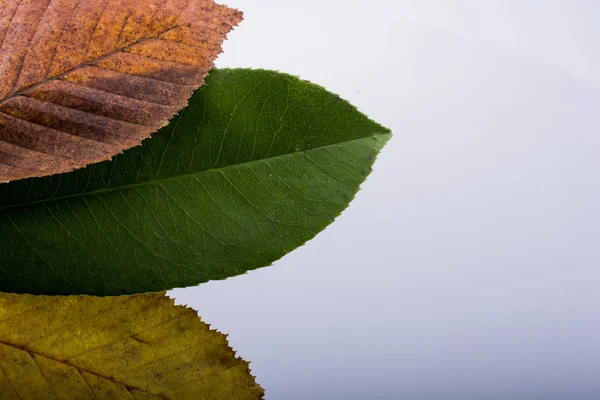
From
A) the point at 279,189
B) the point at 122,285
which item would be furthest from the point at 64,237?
the point at 279,189

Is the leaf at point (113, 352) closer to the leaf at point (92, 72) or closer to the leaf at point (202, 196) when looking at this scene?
the leaf at point (202, 196)

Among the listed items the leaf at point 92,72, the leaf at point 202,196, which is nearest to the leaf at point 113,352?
the leaf at point 202,196

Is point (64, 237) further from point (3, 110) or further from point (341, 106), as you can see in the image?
point (341, 106)

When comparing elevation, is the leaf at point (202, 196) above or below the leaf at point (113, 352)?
above

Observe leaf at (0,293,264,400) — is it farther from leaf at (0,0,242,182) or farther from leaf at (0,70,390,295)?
leaf at (0,0,242,182)

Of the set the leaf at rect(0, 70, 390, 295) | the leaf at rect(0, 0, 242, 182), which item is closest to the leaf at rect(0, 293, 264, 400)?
the leaf at rect(0, 70, 390, 295)
